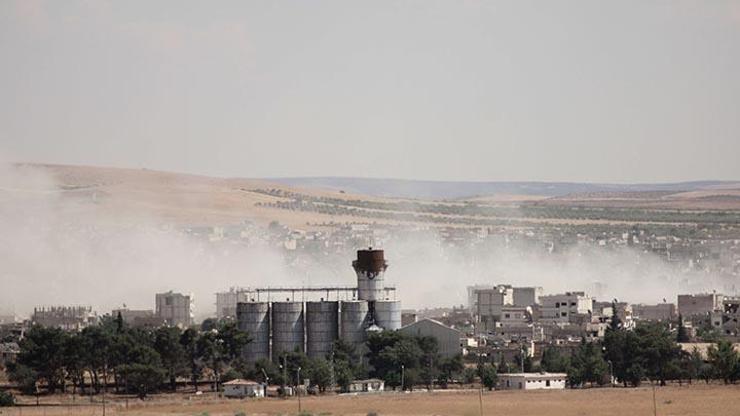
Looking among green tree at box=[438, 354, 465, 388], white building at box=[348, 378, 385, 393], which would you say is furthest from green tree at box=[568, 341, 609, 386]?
white building at box=[348, 378, 385, 393]

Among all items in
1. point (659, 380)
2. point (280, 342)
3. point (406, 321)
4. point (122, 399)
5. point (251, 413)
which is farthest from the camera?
point (406, 321)

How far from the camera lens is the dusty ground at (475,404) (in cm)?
9956

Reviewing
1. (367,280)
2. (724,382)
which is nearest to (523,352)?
(367,280)

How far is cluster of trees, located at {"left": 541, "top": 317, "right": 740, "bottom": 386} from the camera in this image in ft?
393

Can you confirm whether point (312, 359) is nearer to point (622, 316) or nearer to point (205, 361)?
point (205, 361)

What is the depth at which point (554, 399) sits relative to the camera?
107375mm

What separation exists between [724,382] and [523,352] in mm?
18989

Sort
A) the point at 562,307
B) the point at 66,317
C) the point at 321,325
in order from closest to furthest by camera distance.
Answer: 1. the point at 321,325
2. the point at 562,307
3. the point at 66,317

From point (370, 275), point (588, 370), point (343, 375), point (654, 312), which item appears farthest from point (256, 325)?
point (654, 312)

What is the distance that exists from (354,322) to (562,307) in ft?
147

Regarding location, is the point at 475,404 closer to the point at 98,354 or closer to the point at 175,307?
the point at 98,354

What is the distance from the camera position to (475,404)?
343ft

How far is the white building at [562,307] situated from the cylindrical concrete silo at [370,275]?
129ft

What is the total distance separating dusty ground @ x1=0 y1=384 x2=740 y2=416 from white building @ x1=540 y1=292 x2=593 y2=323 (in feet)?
197
